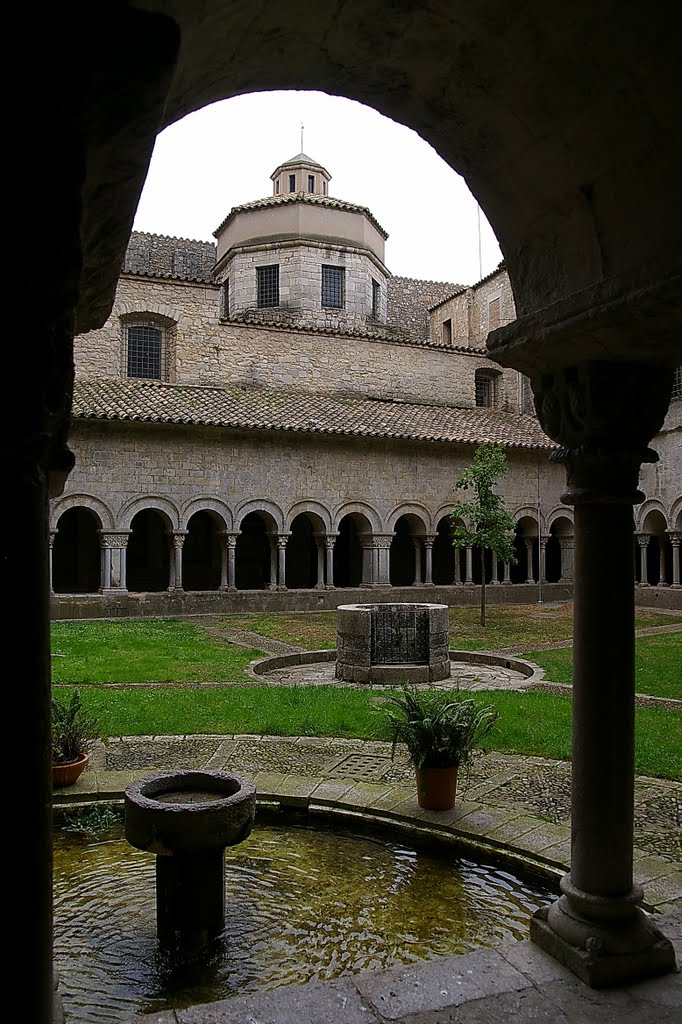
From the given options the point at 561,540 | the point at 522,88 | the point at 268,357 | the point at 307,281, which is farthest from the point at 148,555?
the point at 522,88

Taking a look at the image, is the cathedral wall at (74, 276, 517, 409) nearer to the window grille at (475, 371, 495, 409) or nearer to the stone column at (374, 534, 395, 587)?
the window grille at (475, 371, 495, 409)

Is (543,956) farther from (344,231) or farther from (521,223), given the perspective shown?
(344,231)

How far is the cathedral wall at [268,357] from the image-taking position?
75.5 feet

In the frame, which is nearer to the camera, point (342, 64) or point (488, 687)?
point (342, 64)

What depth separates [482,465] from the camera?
1862cm

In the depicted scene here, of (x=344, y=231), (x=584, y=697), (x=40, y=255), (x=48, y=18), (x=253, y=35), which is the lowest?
(x=584, y=697)

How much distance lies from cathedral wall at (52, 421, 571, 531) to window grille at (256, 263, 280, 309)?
8468 millimetres

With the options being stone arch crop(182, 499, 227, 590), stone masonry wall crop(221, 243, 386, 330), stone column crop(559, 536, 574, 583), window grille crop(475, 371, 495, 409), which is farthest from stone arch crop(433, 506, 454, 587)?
stone masonry wall crop(221, 243, 386, 330)

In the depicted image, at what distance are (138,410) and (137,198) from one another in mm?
18387

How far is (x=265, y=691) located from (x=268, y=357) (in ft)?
55.5

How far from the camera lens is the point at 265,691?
9414mm

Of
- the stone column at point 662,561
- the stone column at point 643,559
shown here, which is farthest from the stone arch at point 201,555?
the stone column at point 662,561

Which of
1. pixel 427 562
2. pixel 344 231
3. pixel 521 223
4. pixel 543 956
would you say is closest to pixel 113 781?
pixel 543 956

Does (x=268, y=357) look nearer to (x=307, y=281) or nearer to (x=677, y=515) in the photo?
(x=307, y=281)
